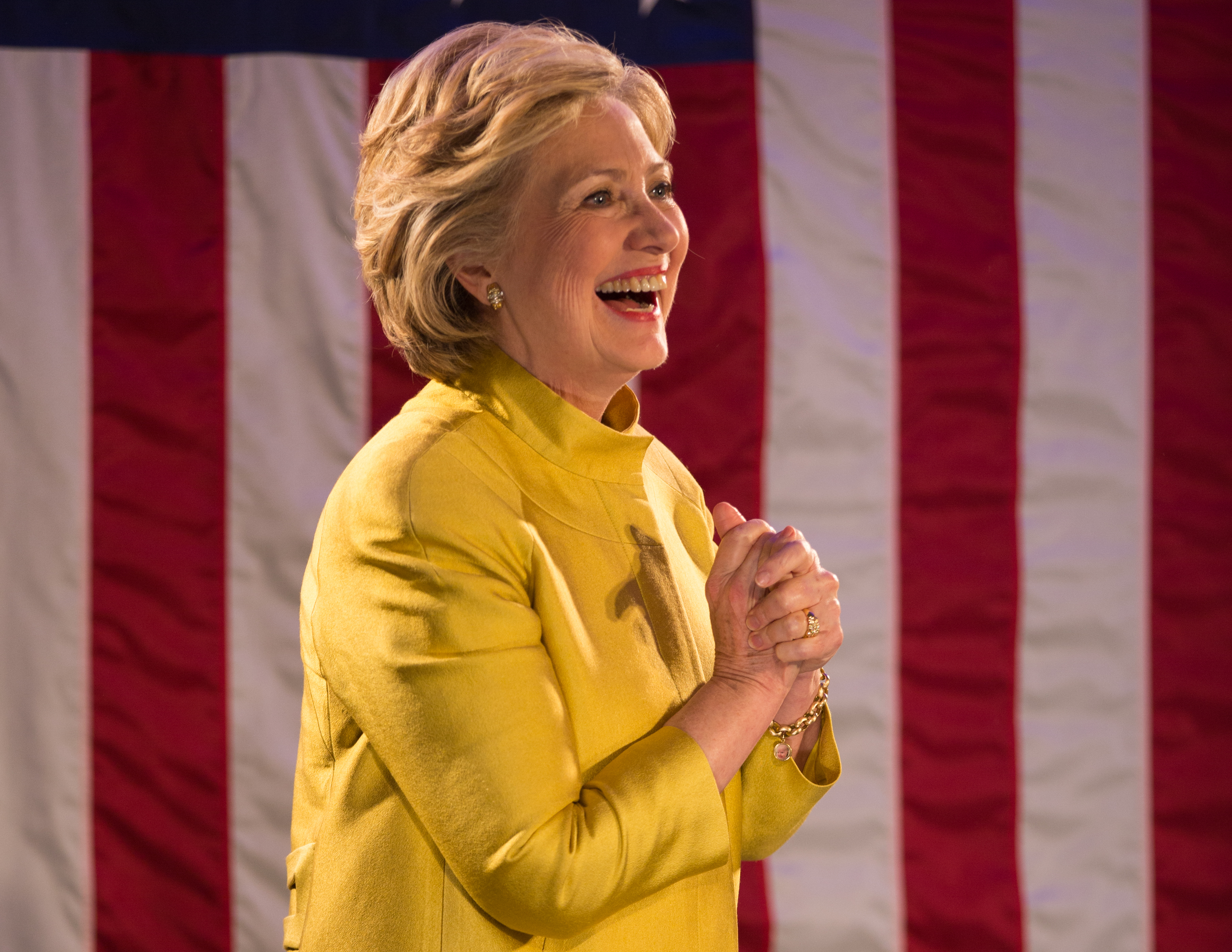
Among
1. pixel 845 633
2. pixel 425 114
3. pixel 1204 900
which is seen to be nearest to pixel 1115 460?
pixel 845 633

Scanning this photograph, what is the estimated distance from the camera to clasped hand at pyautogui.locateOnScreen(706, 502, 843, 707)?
3.12 feet

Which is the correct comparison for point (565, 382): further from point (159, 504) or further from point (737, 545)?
point (159, 504)

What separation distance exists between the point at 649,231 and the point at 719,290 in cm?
100

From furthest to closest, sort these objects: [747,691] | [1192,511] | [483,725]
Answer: [1192,511] < [747,691] < [483,725]

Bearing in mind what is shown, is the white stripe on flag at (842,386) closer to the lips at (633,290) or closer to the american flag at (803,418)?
the american flag at (803,418)

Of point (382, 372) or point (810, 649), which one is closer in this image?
point (810, 649)

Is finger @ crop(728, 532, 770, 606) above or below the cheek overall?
below

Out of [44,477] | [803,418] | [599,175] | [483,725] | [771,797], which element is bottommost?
[771,797]

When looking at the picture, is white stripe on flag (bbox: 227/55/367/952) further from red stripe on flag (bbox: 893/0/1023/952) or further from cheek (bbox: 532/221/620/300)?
cheek (bbox: 532/221/620/300)

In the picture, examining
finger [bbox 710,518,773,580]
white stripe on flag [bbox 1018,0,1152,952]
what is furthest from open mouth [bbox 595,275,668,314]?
white stripe on flag [bbox 1018,0,1152,952]

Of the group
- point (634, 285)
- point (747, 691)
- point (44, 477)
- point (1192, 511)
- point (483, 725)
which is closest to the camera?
point (483, 725)

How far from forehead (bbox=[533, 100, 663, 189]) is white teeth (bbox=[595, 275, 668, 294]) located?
0.09 m

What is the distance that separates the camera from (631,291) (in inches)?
41.5

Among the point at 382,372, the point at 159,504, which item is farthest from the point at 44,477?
the point at 382,372
